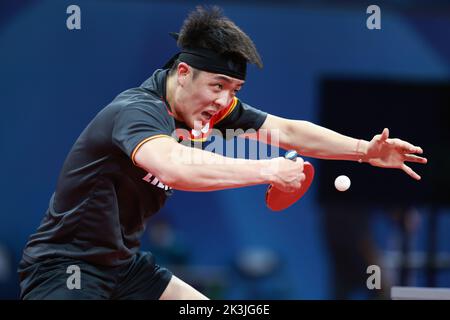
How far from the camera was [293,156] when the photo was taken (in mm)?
2826

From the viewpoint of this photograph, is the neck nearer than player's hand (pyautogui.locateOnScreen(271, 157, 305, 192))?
No

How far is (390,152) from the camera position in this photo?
3.71 m

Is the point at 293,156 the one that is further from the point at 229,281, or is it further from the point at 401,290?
the point at 229,281

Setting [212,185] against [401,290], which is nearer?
[212,185]

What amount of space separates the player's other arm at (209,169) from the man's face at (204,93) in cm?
56

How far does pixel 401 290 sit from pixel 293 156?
3.89ft

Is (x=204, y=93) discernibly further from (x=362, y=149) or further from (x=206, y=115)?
(x=362, y=149)

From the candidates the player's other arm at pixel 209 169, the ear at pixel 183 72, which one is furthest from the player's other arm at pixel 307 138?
the player's other arm at pixel 209 169

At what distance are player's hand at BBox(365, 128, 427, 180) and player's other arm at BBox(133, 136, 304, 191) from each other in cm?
98

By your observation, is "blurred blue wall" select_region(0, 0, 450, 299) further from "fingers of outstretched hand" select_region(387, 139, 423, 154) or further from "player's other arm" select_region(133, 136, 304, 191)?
"player's other arm" select_region(133, 136, 304, 191)

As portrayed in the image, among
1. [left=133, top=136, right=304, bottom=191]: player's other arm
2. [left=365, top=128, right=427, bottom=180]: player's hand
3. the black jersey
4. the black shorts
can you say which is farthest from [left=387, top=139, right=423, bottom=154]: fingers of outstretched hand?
the black shorts

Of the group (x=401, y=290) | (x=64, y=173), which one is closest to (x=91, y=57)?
(x=64, y=173)

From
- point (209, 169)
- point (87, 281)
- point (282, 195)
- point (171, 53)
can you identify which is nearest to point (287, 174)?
point (209, 169)

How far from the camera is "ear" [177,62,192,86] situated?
11.1 ft
